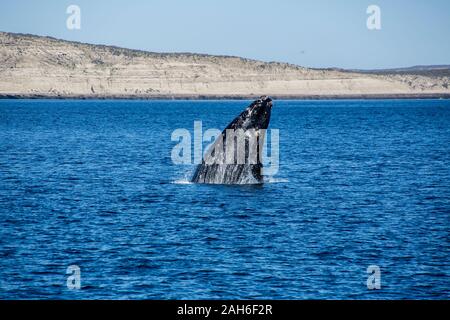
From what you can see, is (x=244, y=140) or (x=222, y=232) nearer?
(x=222, y=232)

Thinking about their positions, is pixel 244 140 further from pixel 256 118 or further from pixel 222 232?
pixel 222 232

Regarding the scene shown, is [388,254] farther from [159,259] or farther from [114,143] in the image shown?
[114,143]

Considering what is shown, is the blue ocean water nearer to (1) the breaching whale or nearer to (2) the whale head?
(1) the breaching whale

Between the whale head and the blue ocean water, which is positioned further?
the whale head

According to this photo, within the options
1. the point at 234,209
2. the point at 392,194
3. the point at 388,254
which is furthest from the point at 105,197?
the point at 388,254

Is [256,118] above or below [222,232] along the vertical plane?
above

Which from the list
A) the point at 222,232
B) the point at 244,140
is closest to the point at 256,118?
the point at 244,140

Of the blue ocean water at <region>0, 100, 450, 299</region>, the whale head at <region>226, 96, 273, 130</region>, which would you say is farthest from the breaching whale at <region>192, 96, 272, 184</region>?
the blue ocean water at <region>0, 100, 450, 299</region>

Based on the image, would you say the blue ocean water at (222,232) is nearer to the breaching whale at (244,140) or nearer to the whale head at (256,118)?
the breaching whale at (244,140)

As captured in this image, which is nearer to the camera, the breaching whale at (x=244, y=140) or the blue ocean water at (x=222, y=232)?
the blue ocean water at (x=222, y=232)

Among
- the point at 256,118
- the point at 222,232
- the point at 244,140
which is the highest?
the point at 256,118

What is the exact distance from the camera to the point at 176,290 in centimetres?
1730

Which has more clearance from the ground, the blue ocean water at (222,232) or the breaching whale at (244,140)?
the breaching whale at (244,140)

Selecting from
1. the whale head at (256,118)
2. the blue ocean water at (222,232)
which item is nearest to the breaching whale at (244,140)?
the whale head at (256,118)
